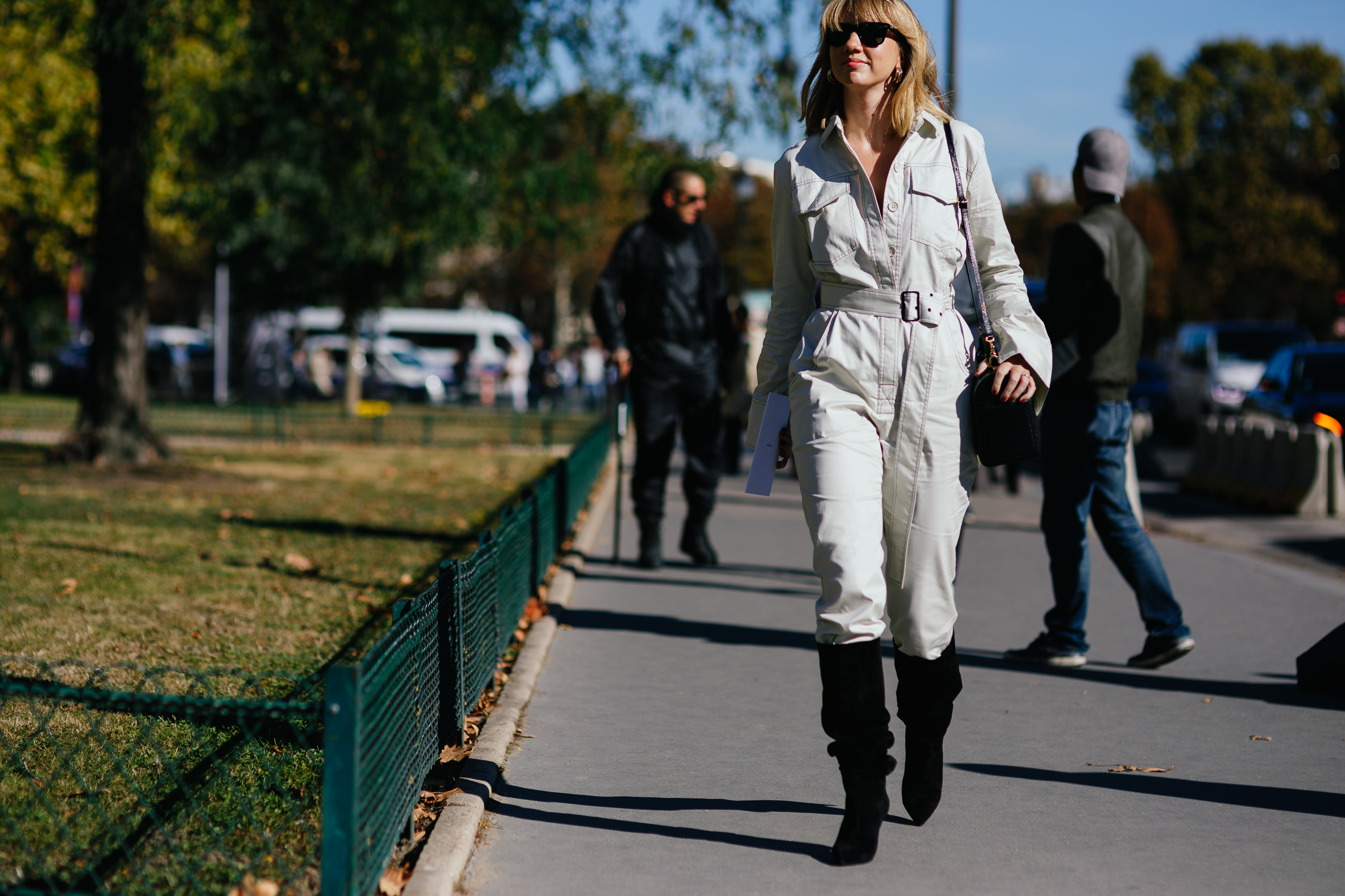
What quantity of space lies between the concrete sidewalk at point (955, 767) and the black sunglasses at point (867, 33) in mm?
2077

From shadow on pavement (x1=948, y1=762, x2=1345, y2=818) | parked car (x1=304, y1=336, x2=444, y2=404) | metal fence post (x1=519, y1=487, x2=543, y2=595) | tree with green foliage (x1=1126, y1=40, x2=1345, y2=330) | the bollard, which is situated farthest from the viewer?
tree with green foliage (x1=1126, y1=40, x2=1345, y2=330)

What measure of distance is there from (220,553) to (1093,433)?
536 cm

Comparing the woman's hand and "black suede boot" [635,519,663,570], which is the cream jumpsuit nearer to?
the woman's hand

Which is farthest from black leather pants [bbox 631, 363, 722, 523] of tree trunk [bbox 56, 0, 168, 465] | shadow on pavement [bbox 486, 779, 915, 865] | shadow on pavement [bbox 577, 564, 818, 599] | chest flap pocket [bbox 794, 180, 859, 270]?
tree trunk [bbox 56, 0, 168, 465]

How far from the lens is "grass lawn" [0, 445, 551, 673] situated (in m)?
5.89

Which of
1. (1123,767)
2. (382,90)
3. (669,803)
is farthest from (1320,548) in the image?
(382,90)

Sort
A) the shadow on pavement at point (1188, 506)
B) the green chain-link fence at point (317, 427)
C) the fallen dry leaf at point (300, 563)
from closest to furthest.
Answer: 1. the fallen dry leaf at point (300, 563)
2. the shadow on pavement at point (1188, 506)
3. the green chain-link fence at point (317, 427)

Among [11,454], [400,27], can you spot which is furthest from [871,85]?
[11,454]

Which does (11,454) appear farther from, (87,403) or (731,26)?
(731,26)

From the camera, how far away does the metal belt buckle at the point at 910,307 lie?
11.6 feet

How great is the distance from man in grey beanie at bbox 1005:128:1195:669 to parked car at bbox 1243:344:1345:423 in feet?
45.0

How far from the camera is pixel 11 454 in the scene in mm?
15938

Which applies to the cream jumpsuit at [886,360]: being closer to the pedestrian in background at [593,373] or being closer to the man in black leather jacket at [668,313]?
the man in black leather jacket at [668,313]

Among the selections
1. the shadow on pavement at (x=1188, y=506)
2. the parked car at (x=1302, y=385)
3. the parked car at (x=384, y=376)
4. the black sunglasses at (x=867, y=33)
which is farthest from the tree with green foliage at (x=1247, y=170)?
the black sunglasses at (x=867, y=33)
